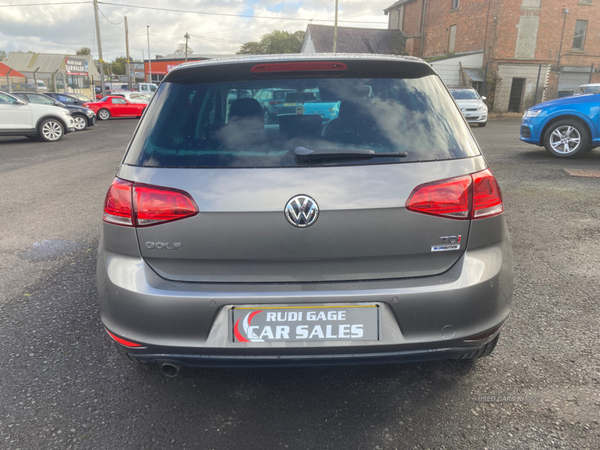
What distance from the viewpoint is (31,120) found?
14484 mm

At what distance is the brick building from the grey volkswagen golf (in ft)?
108

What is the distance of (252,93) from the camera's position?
7.34 ft

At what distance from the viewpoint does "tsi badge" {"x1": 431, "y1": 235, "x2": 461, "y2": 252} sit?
2.02 m

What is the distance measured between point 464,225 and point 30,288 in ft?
10.9

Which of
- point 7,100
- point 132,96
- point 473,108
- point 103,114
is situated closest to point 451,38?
point 473,108

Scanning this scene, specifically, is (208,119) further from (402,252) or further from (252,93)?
(402,252)

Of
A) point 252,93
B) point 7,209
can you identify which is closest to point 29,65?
point 7,209

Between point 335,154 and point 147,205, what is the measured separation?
80cm

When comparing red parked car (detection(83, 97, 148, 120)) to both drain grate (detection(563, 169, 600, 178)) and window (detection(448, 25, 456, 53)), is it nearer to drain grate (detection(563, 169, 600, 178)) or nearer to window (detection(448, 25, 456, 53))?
drain grate (detection(563, 169, 600, 178))

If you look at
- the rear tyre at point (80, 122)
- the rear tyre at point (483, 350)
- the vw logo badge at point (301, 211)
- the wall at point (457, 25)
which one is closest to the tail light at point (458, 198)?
the vw logo badge at point (301, 211)

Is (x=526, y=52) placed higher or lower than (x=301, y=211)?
higher

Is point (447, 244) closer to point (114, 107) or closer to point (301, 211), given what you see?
point (301, 211)

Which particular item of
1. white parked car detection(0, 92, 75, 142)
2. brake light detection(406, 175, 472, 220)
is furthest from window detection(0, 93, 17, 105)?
brake light detection(406, 175, 472, 220)

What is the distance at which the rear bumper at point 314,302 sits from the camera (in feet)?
6.48
